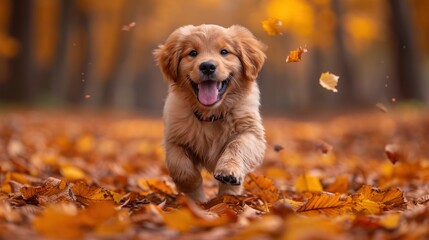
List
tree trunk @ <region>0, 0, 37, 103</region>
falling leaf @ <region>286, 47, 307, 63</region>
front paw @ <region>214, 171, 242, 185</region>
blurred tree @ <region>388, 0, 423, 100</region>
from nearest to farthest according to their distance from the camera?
1. front paw @ <region>214, 171, 242, 185</region>
2. falling leaf @ <region>286, 47, 307, 63</region>
3. blurred tree @ <region>388, 0, 423, 100</region>
4. tree trunk @ <region>0, 0, 37, 103</region>

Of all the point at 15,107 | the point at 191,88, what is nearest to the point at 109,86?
the point at 15,107

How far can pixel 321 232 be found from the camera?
204cm

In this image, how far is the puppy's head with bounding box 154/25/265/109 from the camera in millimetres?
4051

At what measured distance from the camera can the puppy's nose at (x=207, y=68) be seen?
3.96 m

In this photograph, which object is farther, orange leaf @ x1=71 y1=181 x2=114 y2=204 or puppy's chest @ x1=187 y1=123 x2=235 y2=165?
puppy's chest @ x1=187 y1=123 x2=235 y2=165

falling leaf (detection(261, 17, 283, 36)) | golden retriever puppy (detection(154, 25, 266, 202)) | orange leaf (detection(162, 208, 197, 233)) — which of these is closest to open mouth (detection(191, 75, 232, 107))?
golden retriever puppy (detection(154, 25, 266, 202))

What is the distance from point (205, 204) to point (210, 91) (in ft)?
2.58

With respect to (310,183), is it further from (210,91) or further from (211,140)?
(210,91)

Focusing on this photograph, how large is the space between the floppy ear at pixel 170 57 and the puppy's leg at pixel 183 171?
0.55 m

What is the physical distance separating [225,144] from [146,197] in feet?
2.16

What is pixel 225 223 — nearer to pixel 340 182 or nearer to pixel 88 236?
pixel 88 236

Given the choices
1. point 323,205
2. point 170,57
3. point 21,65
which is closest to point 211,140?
point 170,57

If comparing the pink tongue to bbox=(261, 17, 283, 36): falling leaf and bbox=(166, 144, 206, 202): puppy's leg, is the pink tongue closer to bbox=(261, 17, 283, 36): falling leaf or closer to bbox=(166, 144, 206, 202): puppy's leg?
bbox=(166, 144, 206, 202): puppy's leg

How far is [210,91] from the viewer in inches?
161
